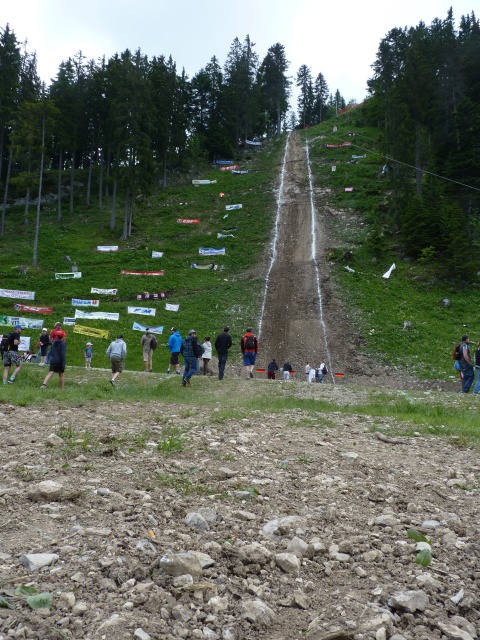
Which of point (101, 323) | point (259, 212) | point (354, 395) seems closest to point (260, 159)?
point (259, 212)

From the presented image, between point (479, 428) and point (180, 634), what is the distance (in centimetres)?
881

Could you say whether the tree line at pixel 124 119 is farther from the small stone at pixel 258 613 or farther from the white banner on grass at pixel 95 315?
the small stone at pixel 258 613

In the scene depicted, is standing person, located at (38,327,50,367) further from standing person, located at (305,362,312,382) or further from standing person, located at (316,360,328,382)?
standing person, located at (316,360,328,382)

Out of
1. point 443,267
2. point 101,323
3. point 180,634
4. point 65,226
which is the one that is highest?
point 65,226

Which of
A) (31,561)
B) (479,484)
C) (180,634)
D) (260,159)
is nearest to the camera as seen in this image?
(180,634)

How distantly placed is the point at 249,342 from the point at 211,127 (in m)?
77.7

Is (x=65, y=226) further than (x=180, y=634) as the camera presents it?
Yes

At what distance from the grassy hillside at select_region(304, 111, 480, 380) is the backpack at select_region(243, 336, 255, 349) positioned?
1130 cm

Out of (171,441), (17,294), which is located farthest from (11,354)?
(17,294)

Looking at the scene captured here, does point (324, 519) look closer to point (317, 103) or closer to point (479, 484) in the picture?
point (479, 484)

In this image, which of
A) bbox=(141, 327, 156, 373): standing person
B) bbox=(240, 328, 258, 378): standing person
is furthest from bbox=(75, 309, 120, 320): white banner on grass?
bbox=(240, 328, 258, 378): standing person

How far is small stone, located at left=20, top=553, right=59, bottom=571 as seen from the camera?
369cm

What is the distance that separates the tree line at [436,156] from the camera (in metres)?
42.3

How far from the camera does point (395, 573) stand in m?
4.04
